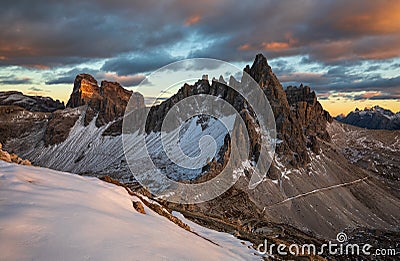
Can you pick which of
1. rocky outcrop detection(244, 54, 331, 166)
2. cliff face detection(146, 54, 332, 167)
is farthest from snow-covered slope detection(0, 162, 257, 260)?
rocky outcrop detection(244, 54, 331, 166)

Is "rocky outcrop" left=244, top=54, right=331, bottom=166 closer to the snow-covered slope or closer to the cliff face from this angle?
the cliff face

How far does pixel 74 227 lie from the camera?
11711 millimetres

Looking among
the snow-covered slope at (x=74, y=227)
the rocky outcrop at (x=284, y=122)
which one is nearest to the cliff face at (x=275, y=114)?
the rocky outcrop at (x=284, y=122)

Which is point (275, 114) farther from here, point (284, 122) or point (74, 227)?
point (74, 227)

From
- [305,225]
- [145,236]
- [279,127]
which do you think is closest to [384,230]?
[305,225]

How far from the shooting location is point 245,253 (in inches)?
735

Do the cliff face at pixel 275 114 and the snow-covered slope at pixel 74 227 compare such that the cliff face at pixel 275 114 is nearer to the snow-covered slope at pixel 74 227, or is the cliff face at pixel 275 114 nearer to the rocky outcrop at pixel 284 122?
the rocky outcrop at pixel 284 122

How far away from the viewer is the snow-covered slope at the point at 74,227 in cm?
1018

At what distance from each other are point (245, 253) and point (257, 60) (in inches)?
7164

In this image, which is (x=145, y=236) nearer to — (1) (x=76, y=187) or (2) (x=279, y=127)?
(1) (x=76, y=187)

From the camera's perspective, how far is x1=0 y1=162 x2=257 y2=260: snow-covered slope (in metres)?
10.2

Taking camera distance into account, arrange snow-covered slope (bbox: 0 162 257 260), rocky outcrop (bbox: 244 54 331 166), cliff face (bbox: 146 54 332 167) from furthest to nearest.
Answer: rocky outcrop (bbox: 244 54 331 166)
cliff face (bbox: 146 54 332 167)
snow-covered slope (bbox: 0 162 257 260)

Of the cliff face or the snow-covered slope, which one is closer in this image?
the snow-covered slope

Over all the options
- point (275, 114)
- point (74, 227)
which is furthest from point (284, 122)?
point (74, 227)
